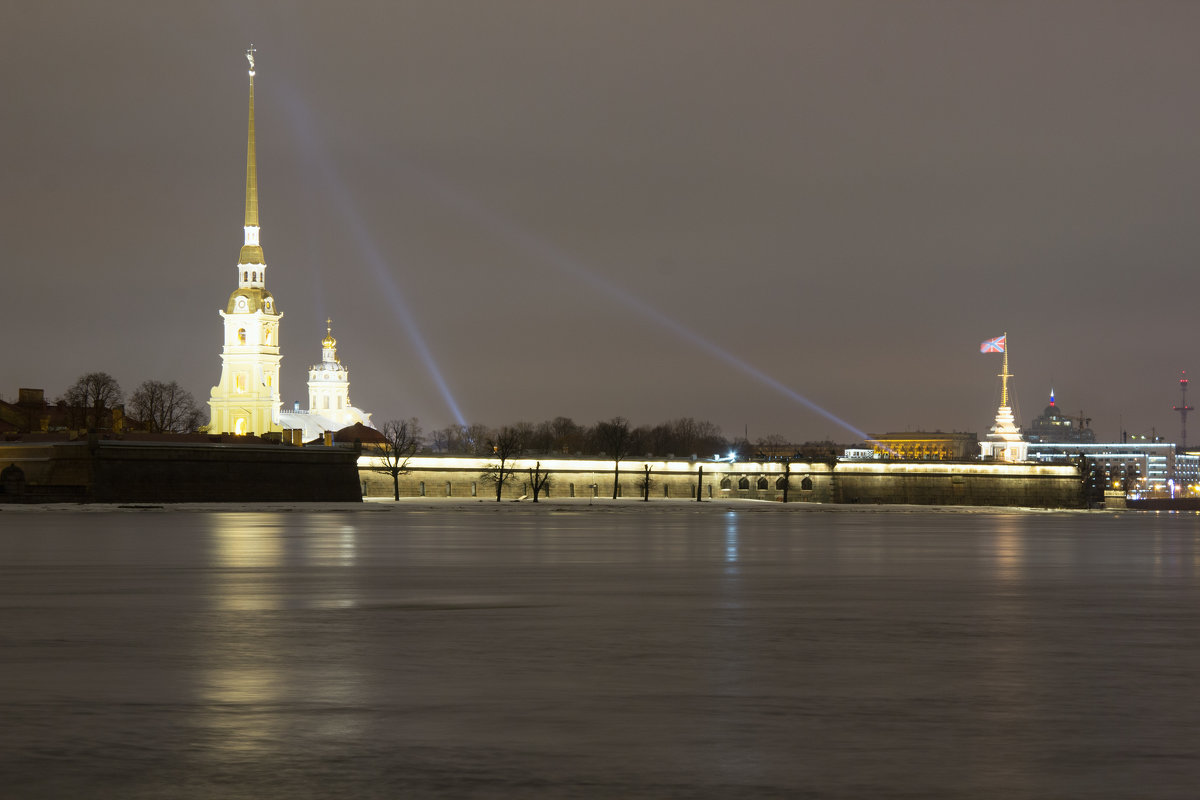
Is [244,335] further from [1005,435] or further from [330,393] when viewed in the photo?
[1005,435]

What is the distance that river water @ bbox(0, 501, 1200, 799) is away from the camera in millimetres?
10180

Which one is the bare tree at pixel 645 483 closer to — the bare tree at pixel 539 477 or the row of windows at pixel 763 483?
the row of windows at pixel 763 483

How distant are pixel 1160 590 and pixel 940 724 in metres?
16.3

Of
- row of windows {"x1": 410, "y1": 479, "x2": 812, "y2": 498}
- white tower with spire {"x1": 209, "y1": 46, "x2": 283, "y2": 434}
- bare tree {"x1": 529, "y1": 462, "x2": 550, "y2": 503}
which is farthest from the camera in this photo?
white tower with spire {"x1": 209, "y1": 46, "x2": 283, "y2": 434}

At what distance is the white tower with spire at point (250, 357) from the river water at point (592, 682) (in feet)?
387

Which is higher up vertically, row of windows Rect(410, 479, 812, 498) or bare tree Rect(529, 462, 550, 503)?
bare tree Rect(529, 462, 550, 503)

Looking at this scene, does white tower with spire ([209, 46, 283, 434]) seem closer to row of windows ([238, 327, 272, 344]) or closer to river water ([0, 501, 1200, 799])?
row of windows ([238, 327, 272, 344])

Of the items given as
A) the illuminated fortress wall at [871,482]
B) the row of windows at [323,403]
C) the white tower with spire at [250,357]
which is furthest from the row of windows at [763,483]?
the row of windows at [323,403]

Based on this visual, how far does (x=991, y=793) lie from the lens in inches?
382

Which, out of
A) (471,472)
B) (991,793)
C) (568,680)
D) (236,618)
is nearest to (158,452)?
(471,472)

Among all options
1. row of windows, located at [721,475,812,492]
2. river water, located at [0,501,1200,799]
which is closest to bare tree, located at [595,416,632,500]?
row of windows, located at [721,475,812,492]

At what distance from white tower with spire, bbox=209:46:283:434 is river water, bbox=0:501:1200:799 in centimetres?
11790

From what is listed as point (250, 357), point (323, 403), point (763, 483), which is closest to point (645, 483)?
point (763, 483)

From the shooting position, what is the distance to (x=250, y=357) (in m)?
147
